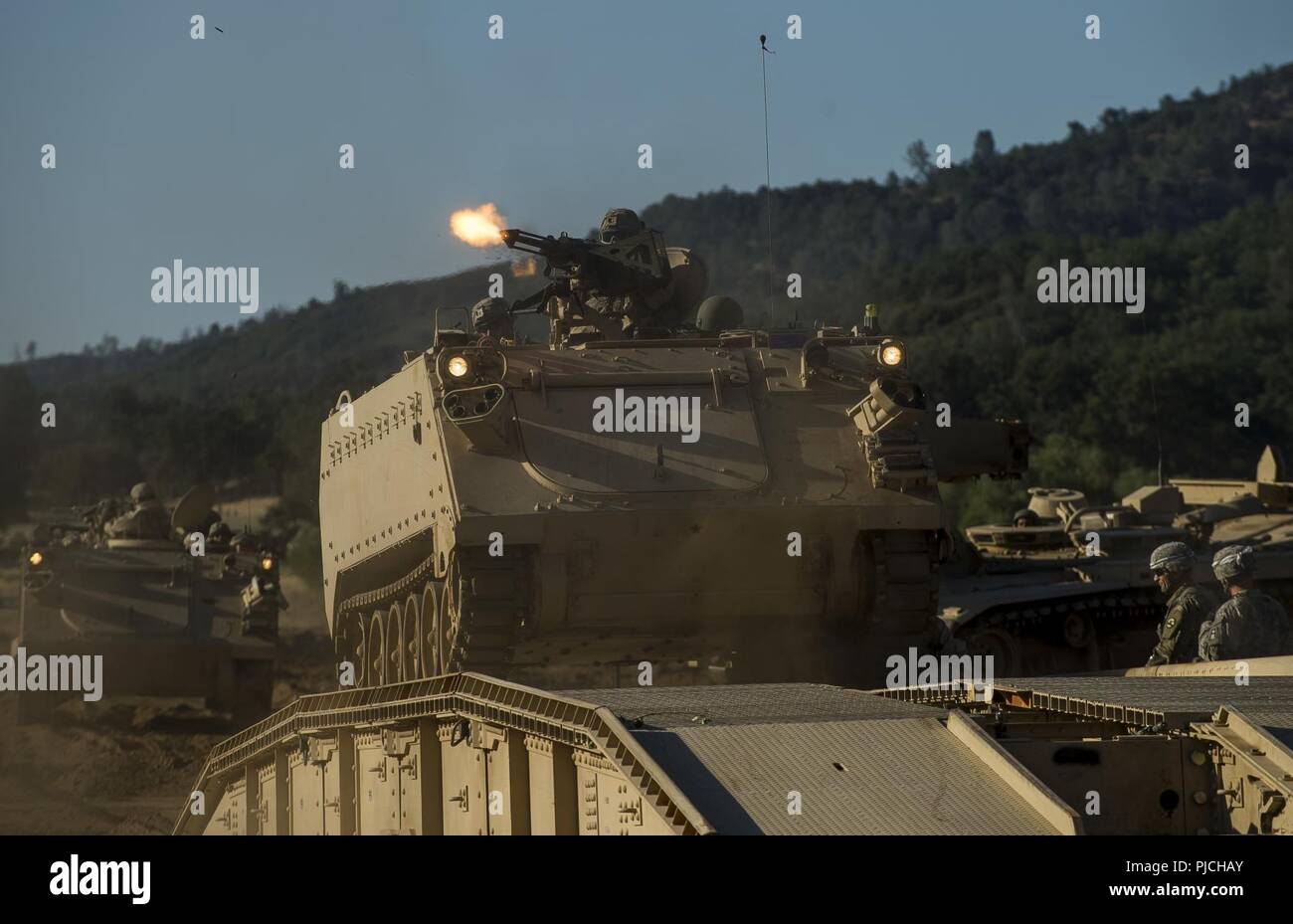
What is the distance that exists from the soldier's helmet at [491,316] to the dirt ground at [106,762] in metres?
4.11

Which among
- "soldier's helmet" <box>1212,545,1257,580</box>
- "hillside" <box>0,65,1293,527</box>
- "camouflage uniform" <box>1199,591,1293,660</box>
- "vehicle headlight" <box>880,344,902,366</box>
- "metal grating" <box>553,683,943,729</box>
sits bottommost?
"metal grating" <box>553,683,943,729</box>

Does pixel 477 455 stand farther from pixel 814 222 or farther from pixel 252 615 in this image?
pixel 814 222

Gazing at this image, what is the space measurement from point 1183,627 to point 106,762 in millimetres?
11043

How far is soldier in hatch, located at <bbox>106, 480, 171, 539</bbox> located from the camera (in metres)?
23.3

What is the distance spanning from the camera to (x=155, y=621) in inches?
846

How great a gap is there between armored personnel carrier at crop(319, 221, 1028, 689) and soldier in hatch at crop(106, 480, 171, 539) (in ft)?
28.6

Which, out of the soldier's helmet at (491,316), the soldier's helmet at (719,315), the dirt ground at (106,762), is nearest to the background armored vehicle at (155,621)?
the dirt ground at (106,762)

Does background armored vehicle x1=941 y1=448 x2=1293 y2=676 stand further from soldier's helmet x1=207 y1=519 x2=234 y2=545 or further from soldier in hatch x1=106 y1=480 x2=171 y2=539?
soldier in hatch x1=106 y1=480 x2=171 y2=539

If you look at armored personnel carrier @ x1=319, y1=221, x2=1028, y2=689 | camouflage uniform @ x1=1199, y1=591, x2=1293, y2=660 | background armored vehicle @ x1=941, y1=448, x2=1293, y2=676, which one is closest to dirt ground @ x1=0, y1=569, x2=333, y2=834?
armored personnel carrier @ x1=319, y1=221, x2=1028, y2=689

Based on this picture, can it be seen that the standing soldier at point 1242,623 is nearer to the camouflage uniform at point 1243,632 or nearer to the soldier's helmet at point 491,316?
the camouflage uniform at point 1243,632

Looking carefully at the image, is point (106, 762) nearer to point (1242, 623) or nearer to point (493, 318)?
point (493, 318)

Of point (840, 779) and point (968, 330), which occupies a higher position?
point (968, 330)

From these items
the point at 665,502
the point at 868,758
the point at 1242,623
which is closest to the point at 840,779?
the point at 868,758

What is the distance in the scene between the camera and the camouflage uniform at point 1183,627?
12367 mm
